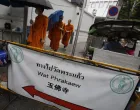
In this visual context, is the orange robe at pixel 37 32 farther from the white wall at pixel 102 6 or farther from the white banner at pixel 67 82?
the white wall at pixel 102 6

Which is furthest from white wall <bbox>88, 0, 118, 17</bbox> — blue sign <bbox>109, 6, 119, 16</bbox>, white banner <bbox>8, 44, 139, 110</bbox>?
white banner <bbox>8, 44, 139, 110</bbox>

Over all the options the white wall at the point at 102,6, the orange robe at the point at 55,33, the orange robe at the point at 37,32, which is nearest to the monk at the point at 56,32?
the orange robe at the point at 55,33

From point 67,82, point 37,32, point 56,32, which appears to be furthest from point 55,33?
point 67,82

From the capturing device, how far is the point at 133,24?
324 cm

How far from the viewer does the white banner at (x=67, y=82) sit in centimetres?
212

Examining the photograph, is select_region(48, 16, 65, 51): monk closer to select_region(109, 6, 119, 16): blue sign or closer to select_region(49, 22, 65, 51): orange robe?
select_region(49, 22, 65, 51): orange robe

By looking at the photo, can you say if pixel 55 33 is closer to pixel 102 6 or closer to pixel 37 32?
pixel 37 32

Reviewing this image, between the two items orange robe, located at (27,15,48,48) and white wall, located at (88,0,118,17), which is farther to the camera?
white wall, located at (88,0,118,17)

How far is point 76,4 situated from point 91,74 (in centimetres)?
1038

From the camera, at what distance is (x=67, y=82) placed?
2338mm

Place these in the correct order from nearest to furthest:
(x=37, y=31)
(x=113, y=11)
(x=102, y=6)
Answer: (x=37, y=31), (x=113, y=11), (x=102, y=6)

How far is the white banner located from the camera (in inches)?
83.6

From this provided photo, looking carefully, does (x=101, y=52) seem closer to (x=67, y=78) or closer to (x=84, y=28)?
(x=67, y=78)

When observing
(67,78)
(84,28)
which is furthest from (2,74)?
(84,28)
